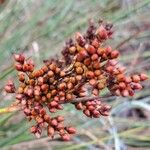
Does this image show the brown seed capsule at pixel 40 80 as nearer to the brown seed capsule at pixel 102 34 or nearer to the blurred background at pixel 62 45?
the brown seed capsule at pixel 102 34

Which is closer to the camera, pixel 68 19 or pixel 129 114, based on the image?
pixel 68 19

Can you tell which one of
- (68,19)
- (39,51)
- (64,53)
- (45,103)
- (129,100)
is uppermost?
(68,19)

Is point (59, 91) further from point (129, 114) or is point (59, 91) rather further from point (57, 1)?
point (129, 114)

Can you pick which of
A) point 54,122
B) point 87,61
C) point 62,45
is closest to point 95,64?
point 87,61

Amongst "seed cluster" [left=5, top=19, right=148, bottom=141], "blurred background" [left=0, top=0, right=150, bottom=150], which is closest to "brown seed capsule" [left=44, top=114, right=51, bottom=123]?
"seed cluster" [left=5, top=19, right=148, bottom=141]

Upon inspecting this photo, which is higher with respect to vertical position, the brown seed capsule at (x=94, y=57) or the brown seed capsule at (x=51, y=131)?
the brown seed capsule at (x=94, y=57)

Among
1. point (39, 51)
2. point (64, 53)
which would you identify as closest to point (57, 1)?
point (39, 51)

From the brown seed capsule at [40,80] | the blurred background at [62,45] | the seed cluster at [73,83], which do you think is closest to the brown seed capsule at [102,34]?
the seed cluster at [73,83]

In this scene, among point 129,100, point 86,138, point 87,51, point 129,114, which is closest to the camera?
point 87,51

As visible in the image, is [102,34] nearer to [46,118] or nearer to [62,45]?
[46,118]
